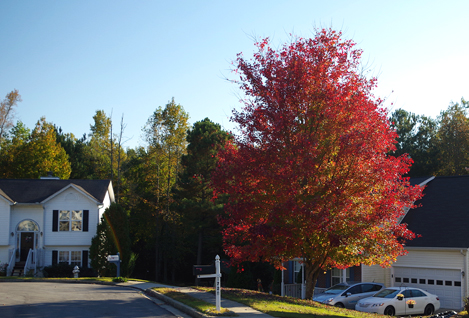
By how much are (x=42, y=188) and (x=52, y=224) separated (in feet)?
10.9

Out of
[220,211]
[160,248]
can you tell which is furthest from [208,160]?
[160,248]

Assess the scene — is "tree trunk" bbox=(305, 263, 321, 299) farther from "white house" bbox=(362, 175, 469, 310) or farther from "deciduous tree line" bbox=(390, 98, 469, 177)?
"deciduous tree line" bbox=(390, 98, 469, 177)

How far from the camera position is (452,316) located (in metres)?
15.6

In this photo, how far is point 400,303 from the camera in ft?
66.2

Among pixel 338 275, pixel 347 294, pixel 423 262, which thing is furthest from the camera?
pixel 338 275

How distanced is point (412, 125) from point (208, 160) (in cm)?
3231

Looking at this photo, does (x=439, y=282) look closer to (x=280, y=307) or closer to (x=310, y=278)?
(x=310, y=278)

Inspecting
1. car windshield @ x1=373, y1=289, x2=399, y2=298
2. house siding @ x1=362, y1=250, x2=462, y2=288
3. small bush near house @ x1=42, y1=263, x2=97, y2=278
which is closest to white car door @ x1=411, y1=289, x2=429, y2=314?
car windshield @ x1=373, y1=289, x2=399, y2=298

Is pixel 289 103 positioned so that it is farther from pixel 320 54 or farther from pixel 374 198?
pixel 374 198

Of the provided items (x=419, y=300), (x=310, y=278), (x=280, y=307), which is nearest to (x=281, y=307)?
(x=280, y=307)

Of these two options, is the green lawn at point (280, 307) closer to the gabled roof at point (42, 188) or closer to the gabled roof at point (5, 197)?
the gabled roof at point (42, 188)

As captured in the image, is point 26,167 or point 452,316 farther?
point 26,167

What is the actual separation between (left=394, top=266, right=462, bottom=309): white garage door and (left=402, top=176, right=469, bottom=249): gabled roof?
1.42 metres

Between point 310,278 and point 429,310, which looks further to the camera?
point 429,310
